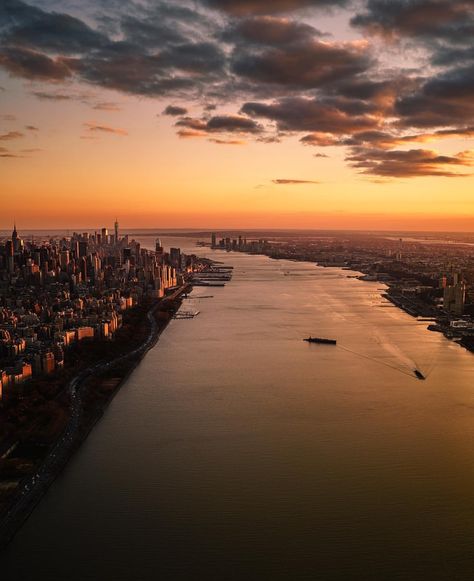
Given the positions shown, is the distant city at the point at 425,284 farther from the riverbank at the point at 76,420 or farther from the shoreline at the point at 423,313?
the riverbank at the point at 76,420

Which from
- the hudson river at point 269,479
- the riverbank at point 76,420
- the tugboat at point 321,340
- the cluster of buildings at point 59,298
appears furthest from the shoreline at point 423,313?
the cluster of buildings at point 59,298

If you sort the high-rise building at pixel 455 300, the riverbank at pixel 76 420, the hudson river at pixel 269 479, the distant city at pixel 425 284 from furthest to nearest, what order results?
the high-rise building at pixel 455 300 < the distant city at pixel 425 284 < the riverbank at pixel 76 420 < the hudson river at pixel 269 479

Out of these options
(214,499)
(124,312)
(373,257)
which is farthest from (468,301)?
(373,257)

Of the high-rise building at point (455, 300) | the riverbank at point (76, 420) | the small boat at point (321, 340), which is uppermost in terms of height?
the high-rise building at point (455, 300)

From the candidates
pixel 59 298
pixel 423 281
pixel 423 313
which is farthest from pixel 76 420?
pixel 423 281

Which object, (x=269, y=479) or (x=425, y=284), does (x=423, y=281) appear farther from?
(x=269, y=479)

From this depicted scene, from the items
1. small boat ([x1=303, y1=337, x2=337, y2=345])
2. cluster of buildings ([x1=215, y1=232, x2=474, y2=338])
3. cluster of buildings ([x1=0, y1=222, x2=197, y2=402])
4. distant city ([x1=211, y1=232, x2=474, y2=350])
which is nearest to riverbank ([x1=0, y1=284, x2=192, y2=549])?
cluster of buildings ([x1=0, y1=222, x2=197, y2=402])
